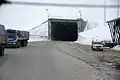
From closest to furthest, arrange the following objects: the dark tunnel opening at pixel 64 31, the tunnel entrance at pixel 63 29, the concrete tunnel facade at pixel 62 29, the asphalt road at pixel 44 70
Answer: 1. the asphalt road at pixel 44 70
2. the concrete tunnel facade at pixel 62 29
3. the tunnel entrance at pixel 63 29
4. the dark tunnel opening at pixel 64 31

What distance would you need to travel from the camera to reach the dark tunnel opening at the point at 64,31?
3830 inches

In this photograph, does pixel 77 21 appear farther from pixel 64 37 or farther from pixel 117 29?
pixel 117 29

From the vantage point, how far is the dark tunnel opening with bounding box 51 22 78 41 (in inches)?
3830

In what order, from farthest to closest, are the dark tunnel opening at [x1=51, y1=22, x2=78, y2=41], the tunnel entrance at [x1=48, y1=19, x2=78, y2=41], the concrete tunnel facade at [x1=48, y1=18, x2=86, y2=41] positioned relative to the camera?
1. the dark tunnel opening at [x1=51, y1=22, x2=78, y2=41]
2. the tunnel entrance at [x1=48, y1=19, x2=78, y2=41]
3. the concrete tunnel facade at [x1=48, y1=18, x2=86, y2=41]

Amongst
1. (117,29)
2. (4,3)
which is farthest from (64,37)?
(4,3)

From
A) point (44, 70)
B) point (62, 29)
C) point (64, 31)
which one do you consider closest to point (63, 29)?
point (62, 29)

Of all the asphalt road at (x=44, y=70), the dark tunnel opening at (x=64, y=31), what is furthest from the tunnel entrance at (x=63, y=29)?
the asphalt road at (x=44, y=70)

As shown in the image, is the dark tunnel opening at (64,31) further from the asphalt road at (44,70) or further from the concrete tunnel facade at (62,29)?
the asphalt road at (44,70)

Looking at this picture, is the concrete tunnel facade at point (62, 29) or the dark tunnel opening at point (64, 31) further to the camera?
the dark tunnel opening at point (64, 31)

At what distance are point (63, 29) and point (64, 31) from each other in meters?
1.29

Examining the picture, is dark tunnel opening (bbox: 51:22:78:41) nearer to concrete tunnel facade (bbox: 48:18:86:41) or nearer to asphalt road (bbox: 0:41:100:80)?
concrete tunnel facade (bbox: 48:18:86:41)

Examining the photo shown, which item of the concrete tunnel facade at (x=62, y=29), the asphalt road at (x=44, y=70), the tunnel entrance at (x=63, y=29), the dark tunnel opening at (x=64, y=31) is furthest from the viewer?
the dark tunnel opening at (x=64, y=31)

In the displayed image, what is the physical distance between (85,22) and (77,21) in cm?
1328

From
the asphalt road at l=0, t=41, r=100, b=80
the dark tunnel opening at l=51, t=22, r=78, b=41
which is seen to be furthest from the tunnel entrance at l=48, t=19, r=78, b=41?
the asphalt road at l=0, t=41, r=100, b=80
